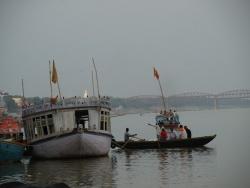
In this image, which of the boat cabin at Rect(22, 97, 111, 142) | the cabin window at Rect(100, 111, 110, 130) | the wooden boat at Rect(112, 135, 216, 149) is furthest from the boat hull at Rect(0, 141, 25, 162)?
the wooden boat at Rect(112, 135, 216, 149)

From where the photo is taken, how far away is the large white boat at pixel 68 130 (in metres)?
33.7

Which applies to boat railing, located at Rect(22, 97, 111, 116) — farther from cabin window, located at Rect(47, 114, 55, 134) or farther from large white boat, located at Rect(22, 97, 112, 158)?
cabin window, located at Rect(47, 114, 55, 134)

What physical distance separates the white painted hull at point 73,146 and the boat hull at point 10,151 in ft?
4.72

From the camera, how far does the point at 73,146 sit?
33.8m

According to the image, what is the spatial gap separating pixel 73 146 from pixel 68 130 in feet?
3.31

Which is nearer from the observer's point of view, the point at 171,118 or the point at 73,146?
the point at 73,146

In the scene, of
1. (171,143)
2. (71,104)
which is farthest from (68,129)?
(171,143)

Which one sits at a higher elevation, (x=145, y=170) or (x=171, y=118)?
(x=171, y=118)

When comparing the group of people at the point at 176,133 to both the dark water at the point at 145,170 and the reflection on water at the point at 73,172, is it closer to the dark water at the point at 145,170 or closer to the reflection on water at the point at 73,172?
the dark water at the point at 145,170

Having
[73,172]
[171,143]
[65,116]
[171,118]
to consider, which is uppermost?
[65,116]

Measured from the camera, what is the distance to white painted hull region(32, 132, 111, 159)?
110ft

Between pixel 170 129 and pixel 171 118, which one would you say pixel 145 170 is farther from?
pixel 171 118

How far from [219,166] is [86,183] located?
29.4 feet

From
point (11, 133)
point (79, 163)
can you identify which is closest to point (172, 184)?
point (79, 163)
